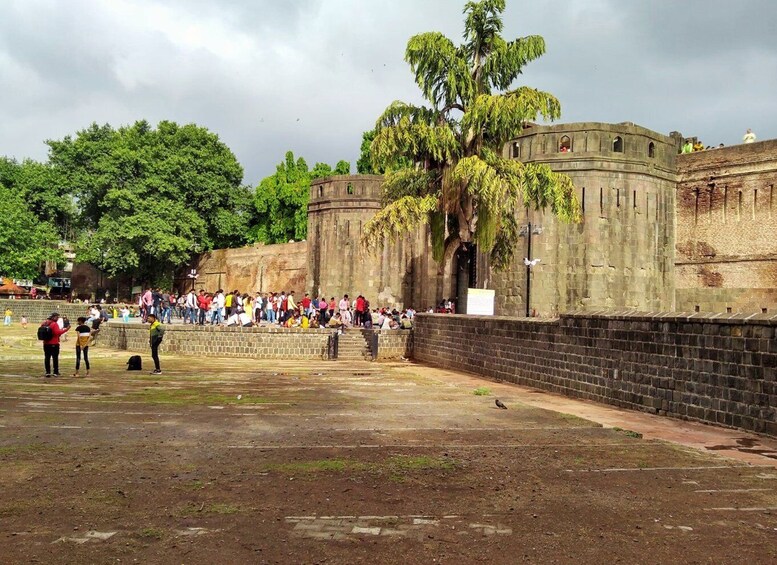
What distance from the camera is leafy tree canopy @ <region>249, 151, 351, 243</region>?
52.1m

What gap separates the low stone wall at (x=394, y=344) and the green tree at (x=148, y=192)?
2859 centimetres

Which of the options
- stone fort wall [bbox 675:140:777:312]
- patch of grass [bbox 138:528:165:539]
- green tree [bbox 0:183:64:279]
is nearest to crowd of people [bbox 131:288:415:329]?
stone fort wall [bbox 675:140:777:312]

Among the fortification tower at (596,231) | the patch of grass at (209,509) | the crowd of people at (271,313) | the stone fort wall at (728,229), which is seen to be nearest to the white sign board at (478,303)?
the crowd of people at (271,313)

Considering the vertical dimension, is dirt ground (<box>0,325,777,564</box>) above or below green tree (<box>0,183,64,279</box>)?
below

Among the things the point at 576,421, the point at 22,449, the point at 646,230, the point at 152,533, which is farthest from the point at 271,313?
the point at 152,533

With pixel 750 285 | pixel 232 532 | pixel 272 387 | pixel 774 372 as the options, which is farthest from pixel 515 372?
pixel 750 285

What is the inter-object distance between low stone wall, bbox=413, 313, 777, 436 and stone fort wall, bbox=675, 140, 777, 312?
57.6 feet

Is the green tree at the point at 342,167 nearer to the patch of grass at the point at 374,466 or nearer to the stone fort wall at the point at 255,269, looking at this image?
the stone fort wall at the point at 255,269

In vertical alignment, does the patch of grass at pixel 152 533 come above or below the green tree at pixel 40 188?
below

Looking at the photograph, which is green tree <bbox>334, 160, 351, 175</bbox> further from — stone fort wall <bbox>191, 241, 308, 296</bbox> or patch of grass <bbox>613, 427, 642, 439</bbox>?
patch of grass <bbox>613, 427, 642, 439</bbox>

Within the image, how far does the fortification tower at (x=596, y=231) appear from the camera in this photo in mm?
27073

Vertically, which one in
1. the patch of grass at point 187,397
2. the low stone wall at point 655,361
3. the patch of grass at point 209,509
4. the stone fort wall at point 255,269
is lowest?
the patch of grass at point 187,397

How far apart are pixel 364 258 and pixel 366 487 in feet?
102

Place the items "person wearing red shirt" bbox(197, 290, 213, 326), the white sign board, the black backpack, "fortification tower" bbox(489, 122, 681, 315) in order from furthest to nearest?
"fortification tower" bbox(489, 122, 681, 315)
"person wearing red shirt" bbox(197, 290, 213, 326)
the white sign board
the black backpack
